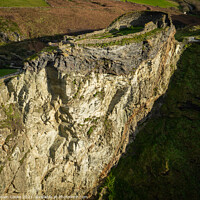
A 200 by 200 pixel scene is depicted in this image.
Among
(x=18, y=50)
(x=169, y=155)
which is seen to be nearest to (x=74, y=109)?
(x=169, y=155)

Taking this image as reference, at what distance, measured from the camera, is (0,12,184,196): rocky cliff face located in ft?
46.5

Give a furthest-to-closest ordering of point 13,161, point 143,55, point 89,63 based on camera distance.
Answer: point 143,55 < point 89,63 < point 13,161

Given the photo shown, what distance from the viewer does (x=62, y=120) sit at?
1669 cm

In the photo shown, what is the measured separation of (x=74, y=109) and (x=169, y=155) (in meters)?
14.4

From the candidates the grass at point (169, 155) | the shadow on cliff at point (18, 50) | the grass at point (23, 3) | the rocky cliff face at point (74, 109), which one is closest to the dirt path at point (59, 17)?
the shadow on cliff at point (18, 50)

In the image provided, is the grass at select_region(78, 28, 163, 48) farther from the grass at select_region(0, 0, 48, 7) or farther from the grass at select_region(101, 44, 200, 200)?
the grass at select_region(0, 0, 48, 7)

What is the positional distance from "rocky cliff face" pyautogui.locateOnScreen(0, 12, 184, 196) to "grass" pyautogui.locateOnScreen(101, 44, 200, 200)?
253 cm

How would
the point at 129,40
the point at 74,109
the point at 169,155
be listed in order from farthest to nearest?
1. the point at 169,155
2. the point at 129,40
3. the point at 74,109

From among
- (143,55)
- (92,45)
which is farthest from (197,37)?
(92,45)

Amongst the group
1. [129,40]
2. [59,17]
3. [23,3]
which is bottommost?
[129,40]

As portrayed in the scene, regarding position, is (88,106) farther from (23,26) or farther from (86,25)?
(86,25)

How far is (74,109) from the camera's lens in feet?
52.9

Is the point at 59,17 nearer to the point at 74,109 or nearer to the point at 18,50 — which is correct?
the point at 18,50

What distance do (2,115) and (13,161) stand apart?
4.06 m
